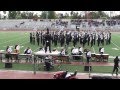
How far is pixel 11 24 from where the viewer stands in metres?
46.5

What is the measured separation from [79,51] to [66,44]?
680 centimetres

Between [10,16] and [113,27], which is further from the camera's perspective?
[10,16]

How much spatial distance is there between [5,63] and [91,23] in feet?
90.8

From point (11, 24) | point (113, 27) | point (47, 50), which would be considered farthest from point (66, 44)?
point (11, 24)

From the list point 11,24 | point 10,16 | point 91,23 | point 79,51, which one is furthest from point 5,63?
point 10,16

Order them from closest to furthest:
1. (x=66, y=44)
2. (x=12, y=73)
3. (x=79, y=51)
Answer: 1. (x=12, y=73)
2. (x=79, y=51)
3. (x=66, y=44)

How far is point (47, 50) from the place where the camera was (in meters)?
14.8

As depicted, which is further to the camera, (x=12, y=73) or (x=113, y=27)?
(x=113, y=27)
